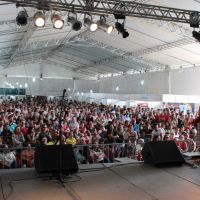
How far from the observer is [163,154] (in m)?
6.66

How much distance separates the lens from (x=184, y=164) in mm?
6742

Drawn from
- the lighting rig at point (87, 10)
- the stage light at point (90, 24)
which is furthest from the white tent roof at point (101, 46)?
the stage light at point (90, 24)

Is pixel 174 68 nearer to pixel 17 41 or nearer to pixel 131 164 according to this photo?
pixel 17 41

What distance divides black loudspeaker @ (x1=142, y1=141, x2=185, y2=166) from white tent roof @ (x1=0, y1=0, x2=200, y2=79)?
5809 mm

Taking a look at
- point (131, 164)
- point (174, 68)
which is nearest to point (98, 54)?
point (174, 68)

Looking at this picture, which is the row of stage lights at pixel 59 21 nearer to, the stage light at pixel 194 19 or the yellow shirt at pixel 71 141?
the stage light at pixel 194 19

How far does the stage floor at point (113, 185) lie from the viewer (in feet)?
15.5

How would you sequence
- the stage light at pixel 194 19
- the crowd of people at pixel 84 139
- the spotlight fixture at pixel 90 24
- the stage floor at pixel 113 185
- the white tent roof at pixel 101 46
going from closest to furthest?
the stage floor at pixel 113 185
the crowd of people at pixel 84 139
the spotlight fixture at pixel 90 24
the stage light at pixel 194 19
the white tent roof at pixel 101 46

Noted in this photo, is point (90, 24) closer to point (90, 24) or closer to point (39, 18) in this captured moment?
point (90, 24)

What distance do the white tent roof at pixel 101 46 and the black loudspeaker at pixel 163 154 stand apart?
581cm

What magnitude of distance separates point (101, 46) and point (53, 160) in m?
16.6

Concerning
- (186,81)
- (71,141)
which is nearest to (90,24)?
(71,141)

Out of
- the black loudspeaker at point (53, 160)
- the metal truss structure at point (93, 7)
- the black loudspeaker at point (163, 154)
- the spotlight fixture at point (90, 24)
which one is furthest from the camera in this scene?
the spotlight fixture at point (90, 24)

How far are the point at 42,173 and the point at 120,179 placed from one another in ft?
4.47
